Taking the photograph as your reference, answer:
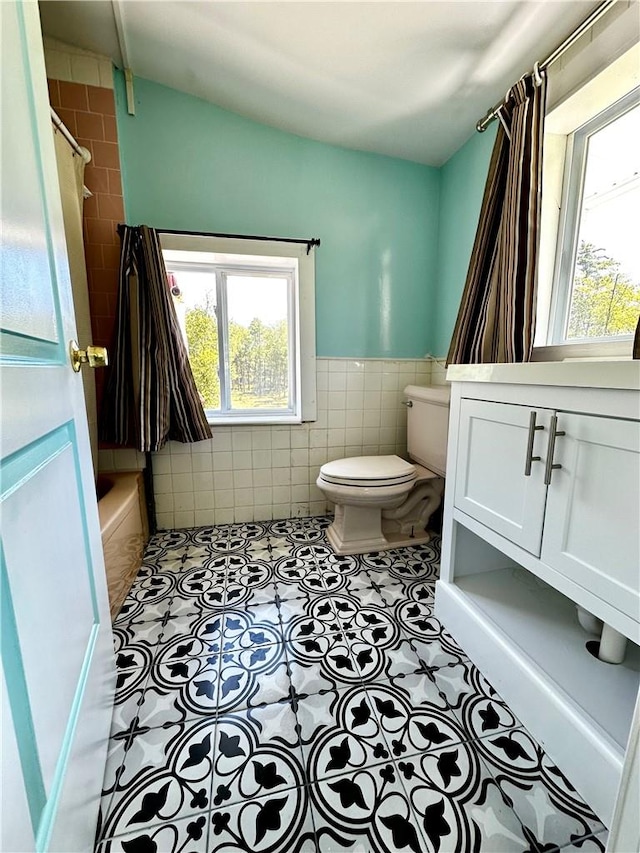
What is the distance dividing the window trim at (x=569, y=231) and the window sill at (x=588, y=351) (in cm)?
1

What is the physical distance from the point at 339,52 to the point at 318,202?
613 mm

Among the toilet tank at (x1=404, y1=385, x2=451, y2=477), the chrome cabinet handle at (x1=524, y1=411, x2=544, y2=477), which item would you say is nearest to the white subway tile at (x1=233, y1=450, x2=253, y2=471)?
the toilet tank at (x1=404, y1=385, x2=451, y2=477)

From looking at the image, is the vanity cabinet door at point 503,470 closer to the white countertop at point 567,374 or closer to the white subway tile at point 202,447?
the white countertop at point 567,374

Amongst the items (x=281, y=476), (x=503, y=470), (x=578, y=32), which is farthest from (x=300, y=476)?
(x=578, y=32)

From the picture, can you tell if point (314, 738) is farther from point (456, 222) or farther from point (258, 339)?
point (456, 222)

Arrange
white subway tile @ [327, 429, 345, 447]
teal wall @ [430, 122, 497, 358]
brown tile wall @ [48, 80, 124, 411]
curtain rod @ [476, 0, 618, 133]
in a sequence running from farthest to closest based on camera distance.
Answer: white subway tile @ [327, 429, 345, 447] < teal wall @ [430, 122, 497, 358] < brown tile wall @ [48, 80, 124, 411] < curtain rod @ [476, 0, 618, 133]

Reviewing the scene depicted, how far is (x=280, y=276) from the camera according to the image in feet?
6.73

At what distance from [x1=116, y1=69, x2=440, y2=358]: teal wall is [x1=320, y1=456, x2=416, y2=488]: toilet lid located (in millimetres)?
686

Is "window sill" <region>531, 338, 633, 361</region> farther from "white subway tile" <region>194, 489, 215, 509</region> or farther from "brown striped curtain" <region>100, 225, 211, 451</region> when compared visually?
"white subway tile" <region>194, 489, 215, 509</region>

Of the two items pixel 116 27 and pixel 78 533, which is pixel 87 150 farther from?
pixel 78 533

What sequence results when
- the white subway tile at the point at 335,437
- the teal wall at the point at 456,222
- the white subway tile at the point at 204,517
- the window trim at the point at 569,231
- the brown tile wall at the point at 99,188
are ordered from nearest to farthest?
the window trim at the point at 569,231
the brown tile wall at the point at 99,188
the teal wall at the point at 456,222
the white subway tile at the point at 204,517
the white subway tile at the point at 335,437

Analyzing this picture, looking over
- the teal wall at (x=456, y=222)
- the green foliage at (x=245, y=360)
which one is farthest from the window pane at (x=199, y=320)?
the teal wall at (x=456, y=222)

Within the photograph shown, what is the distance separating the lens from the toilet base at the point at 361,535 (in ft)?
5.87

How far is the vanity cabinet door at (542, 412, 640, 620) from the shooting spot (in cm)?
66
